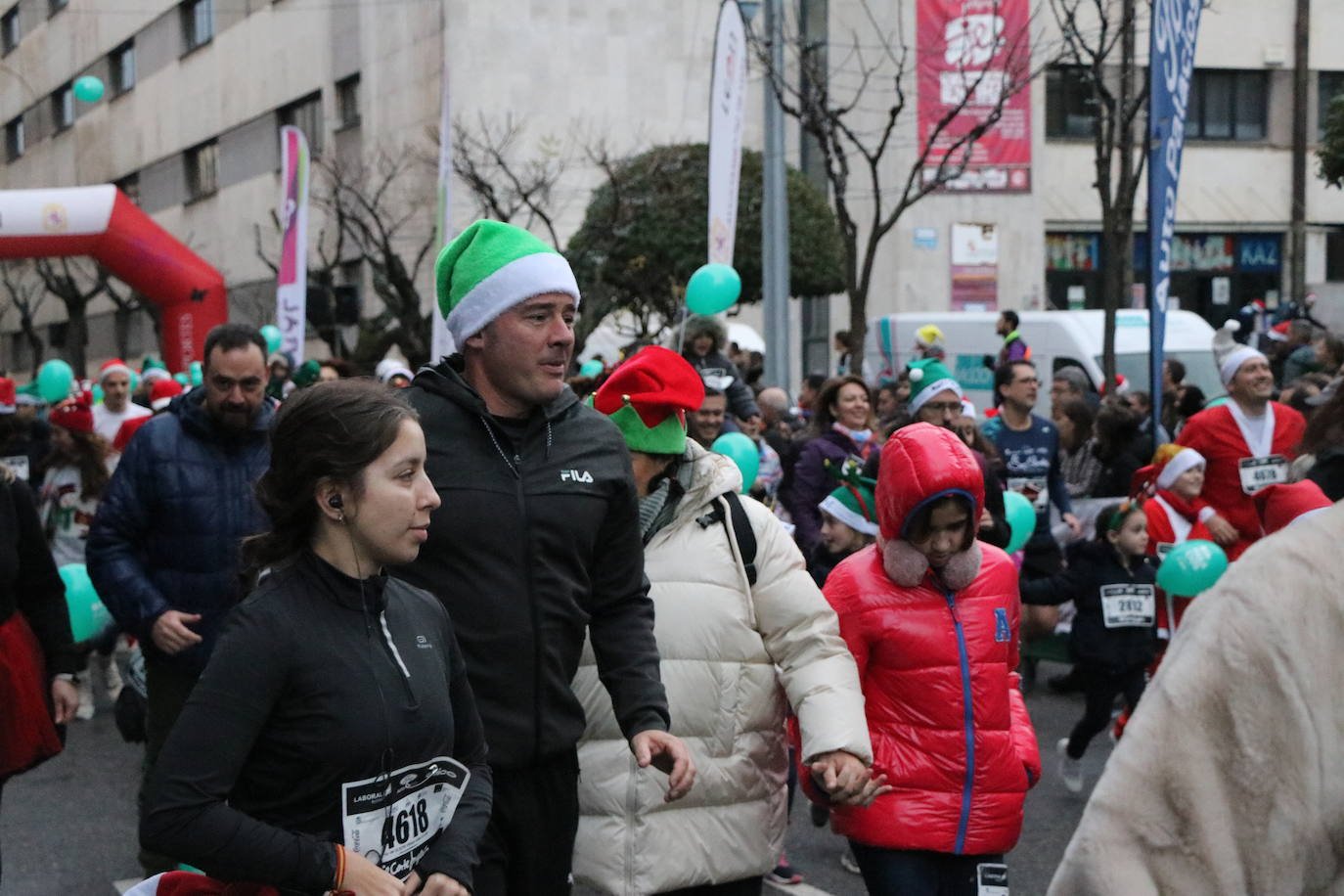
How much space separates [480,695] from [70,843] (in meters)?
4.59

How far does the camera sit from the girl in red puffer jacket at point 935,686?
4.20 meters

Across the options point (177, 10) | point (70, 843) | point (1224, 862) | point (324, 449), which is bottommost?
point (70, 843)

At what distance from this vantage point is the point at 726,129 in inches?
461

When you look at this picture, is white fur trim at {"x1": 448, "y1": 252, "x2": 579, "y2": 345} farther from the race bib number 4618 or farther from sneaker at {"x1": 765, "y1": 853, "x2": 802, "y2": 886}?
sneaker at {"x1": 765, "y1": 853, "x2": 802, "y2": 886}

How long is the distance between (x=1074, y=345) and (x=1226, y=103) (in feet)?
61.6

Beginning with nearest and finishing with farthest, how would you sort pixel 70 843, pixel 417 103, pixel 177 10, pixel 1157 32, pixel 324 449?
pixel 324 449 < pixel 70 843 < pixel 1157 32 < pixel 417 103 < pixel 177 10

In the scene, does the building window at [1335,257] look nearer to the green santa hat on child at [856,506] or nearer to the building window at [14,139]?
the green santa hat on child at [856,506]

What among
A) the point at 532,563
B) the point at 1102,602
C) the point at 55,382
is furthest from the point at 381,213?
the point at 532,563

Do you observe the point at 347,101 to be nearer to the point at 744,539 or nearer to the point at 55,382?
the point at 55,382

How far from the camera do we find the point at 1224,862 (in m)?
1.66

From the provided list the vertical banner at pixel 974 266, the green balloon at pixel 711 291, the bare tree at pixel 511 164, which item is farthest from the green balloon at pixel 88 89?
the green balloon at pixel 711 291

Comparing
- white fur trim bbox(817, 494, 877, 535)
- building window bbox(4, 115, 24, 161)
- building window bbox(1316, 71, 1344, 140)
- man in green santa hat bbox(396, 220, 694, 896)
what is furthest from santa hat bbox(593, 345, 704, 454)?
building window bbox(4, 115, 24, 161)

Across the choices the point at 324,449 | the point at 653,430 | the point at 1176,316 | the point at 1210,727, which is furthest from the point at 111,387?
the point at 1176,316

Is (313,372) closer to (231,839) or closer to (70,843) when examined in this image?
(70,843)
